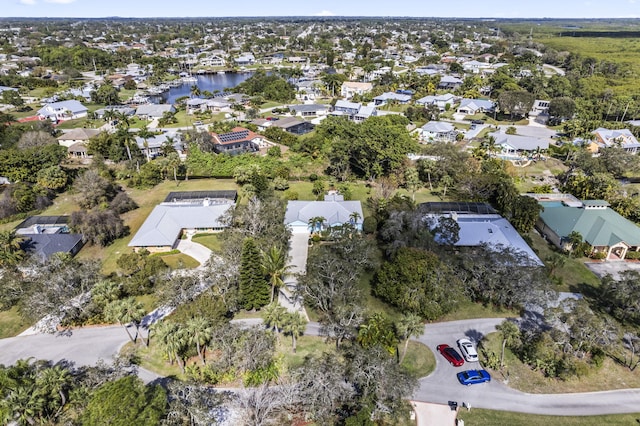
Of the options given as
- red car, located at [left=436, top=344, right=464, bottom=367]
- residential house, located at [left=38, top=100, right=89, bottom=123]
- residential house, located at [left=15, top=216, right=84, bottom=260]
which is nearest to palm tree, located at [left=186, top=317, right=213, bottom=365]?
red car, located at [left=436, top=344, right=464, bottom=367]

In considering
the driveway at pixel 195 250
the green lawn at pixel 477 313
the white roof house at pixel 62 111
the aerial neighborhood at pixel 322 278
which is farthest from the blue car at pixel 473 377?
the white roof house at pixel 62 111

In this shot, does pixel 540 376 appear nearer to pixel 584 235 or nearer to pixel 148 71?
pixel 584 235

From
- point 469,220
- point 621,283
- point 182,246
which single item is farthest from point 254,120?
point 621,283

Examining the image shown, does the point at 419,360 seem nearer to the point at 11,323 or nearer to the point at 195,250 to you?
the point at 195,250

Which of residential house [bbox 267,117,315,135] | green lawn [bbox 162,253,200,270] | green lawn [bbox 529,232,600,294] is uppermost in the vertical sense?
residential house [bbox 267,117,315,135]

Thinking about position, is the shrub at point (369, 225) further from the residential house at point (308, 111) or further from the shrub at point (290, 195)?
the residential house at point (308, 111)

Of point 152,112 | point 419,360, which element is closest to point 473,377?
point 419,360

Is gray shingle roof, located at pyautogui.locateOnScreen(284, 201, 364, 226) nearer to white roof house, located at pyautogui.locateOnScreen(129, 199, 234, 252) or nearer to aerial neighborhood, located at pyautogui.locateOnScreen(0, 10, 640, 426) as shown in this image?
aerial neighborhood, located at pyautogui.locateOnScreen(0, 10, 640, 426)
